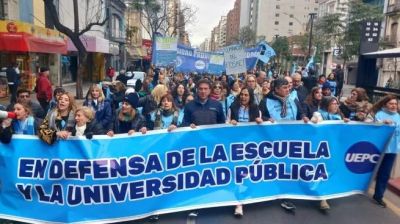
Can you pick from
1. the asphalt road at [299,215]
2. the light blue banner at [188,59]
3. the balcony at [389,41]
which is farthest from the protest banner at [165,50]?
the balcony at [389,41]

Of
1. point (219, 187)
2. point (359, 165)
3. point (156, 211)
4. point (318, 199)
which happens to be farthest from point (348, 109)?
point (156, 211)

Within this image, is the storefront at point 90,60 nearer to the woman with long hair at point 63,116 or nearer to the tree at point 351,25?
the tree at point 351,25

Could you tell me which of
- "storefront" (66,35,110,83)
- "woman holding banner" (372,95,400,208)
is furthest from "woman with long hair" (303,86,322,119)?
"storefront" (66,35,110,83)

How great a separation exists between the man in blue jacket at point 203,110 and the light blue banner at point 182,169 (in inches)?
16.7

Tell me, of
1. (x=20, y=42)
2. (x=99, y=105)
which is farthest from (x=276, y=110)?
(x=20, y=42)

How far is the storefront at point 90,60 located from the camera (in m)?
30.2

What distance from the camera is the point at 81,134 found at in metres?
4.86

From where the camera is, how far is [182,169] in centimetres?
481

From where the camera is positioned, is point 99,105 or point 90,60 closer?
point 99,105

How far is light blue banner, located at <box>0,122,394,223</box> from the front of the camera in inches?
176

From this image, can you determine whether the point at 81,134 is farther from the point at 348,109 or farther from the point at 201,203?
the point at 348,109

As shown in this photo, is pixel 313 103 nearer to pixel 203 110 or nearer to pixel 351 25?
pixel 203 110

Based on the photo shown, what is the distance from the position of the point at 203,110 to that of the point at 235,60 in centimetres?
613

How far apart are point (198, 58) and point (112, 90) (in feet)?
17.3
